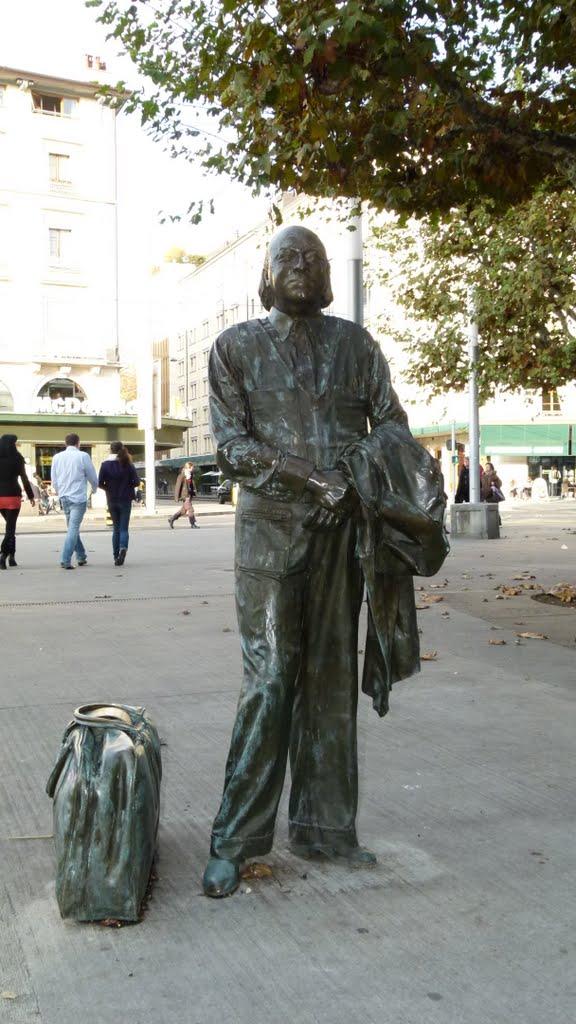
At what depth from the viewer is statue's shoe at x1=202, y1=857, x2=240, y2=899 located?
10.4 ft

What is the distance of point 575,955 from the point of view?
9.16ft

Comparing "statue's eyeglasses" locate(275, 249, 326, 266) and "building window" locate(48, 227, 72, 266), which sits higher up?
"building window" locate(48, 227, 72, 266)

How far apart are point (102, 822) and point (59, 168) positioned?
1935 inches

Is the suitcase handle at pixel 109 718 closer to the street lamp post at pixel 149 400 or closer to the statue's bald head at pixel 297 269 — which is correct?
the statue's bald head at pixel 297 269

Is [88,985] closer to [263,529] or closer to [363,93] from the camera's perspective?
[263,529]

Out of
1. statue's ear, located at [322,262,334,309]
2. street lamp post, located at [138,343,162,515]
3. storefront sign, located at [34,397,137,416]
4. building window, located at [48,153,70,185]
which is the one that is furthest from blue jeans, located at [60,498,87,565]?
building window, located at [48,153,70,185]

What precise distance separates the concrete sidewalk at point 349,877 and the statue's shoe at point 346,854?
0.03 meters

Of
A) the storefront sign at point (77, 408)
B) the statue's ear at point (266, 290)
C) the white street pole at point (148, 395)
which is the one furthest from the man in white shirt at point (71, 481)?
the storefront sign at point (77, 408)

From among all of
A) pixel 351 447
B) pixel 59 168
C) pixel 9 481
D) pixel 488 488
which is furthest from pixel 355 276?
pixel 59 168

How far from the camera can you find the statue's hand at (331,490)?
119 inches

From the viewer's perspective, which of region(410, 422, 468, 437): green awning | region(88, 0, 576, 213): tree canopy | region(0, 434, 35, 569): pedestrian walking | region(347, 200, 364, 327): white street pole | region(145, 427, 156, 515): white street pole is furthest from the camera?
region(410, 422, 468, 437): green awning

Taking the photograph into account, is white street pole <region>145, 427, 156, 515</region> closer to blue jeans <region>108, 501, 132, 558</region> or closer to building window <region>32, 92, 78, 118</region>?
blue jeans <region>108, 501, 132, 558</region>

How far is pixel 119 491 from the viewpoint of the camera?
14289 mm

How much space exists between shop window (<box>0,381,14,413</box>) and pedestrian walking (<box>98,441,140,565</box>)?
34.1 metres
